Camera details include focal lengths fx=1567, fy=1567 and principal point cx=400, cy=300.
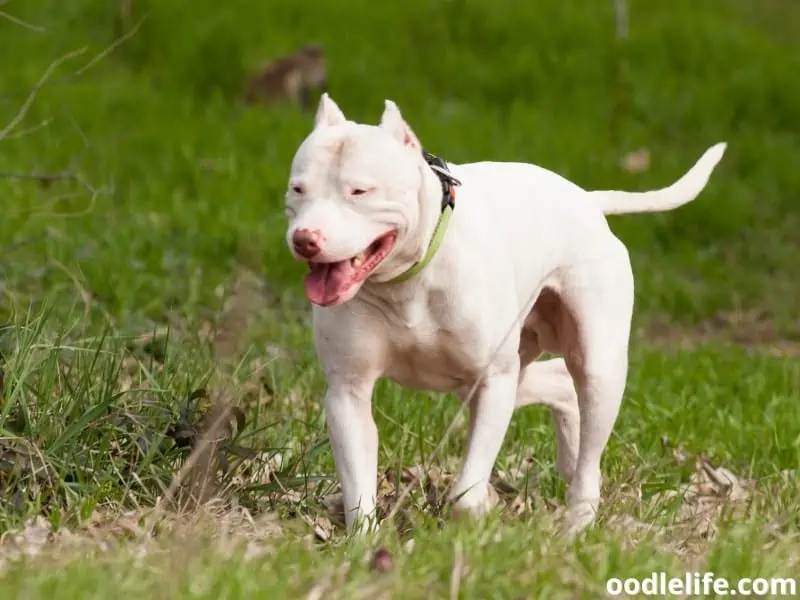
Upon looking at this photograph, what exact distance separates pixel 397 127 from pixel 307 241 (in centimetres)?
47

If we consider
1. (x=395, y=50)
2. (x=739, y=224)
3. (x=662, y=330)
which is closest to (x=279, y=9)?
(x=395, y=50)

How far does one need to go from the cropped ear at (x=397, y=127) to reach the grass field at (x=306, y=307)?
23.3 inches

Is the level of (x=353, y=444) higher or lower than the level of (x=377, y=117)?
lower

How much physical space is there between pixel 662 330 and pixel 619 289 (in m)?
4.23

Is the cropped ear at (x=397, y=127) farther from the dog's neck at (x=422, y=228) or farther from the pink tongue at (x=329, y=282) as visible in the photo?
the pink tongue at (x=329, y=282)

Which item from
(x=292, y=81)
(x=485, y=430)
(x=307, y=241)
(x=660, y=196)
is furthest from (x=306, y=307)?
(x=307, y=241)

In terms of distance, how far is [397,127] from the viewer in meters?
3.87

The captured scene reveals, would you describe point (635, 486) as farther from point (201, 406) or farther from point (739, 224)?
point (739, 224)

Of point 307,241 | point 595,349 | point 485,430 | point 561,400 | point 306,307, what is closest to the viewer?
point 307,241

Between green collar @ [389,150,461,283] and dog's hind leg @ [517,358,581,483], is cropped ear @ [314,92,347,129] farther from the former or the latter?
dog's hind leg @ [517,358,581,483]

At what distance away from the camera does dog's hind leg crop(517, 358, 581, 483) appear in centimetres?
496

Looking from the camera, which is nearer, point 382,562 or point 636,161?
point 382,562

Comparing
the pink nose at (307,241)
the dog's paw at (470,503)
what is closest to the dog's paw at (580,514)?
the dog's paw at (470,503)

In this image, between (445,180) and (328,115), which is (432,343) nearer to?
(445,180)
